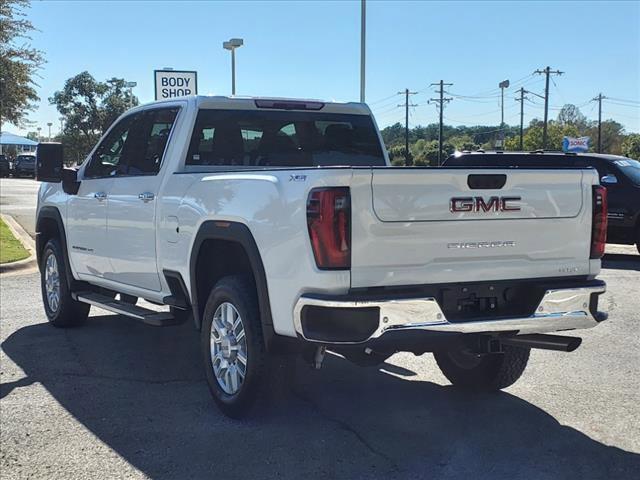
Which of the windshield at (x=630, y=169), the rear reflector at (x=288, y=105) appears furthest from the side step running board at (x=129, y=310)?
the windshield at (x=630, y=169)

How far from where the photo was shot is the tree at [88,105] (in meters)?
55.4

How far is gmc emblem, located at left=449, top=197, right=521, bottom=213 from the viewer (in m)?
3.94

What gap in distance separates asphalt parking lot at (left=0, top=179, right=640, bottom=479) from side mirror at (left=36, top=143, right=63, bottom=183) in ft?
5.00

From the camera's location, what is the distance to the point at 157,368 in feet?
19.1

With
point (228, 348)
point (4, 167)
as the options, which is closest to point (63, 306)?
point (228, 348)

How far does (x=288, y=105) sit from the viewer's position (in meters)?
5.99

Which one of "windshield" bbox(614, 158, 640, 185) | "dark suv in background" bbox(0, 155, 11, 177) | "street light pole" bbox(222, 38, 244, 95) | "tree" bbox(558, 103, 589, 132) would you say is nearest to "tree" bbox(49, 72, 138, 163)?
"dark suv in background" bbox(0, 155, 11, 177)

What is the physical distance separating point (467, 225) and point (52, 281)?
192 inches

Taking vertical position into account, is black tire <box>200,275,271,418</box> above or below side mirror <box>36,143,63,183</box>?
below

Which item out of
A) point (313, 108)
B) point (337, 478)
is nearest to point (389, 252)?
point (337, 478)

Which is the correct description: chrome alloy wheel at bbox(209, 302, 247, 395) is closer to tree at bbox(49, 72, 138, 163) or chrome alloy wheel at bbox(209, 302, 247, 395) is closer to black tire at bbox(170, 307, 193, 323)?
black tire at bbox(170, 307, 193, 323)

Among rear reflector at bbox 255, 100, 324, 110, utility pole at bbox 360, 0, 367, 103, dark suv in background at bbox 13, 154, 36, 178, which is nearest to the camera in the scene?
rear reflector at bbox 255, 100, 324, 110

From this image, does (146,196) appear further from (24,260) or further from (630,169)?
(630,169)

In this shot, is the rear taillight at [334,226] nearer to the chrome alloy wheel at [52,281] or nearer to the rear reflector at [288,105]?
the rear reflector at [288,105]
